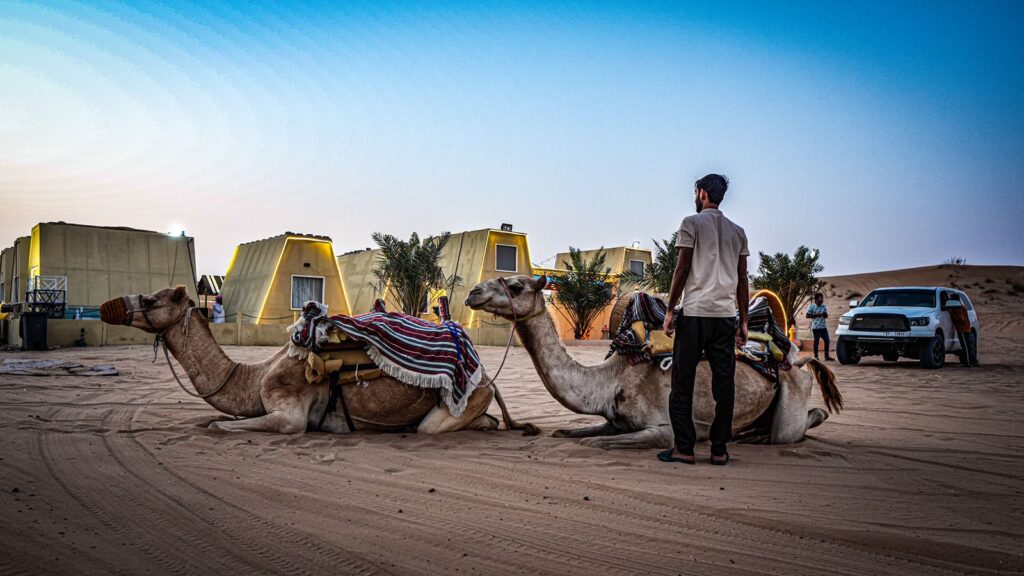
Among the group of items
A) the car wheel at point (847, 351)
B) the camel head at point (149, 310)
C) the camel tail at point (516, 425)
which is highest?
the camel head at point (149, 310)

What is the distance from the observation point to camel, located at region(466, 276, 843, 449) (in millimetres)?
5496

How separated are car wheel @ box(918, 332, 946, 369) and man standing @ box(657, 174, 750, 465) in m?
14.1

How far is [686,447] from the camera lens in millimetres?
5039

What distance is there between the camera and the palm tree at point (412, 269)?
105 ft

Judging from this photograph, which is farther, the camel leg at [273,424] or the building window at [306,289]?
the building window at [306,289]

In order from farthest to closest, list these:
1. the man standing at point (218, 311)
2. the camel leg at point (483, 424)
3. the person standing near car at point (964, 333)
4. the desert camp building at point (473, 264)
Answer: the desert camp building at point (473, 264), the man standing at point (218, 311), the person standing near car at point (964, 333), the camel leg at point (483, 424)

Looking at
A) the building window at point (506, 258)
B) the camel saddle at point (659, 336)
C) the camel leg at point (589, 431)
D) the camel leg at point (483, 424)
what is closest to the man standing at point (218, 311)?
the building window at point (506, 258)

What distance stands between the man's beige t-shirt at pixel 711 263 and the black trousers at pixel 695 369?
0.31ft

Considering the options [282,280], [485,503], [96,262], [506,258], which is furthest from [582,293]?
[485,503]

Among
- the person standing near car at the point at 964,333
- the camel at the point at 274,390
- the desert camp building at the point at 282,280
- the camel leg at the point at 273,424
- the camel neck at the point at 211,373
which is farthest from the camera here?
the desert camp building at the point at 282,280

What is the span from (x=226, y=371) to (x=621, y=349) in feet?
11.3

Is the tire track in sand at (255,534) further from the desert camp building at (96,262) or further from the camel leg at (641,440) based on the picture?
the desert camp building at (96,262)

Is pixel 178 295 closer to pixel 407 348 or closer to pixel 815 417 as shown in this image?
pixel 407 348

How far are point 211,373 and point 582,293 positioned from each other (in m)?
28.5
